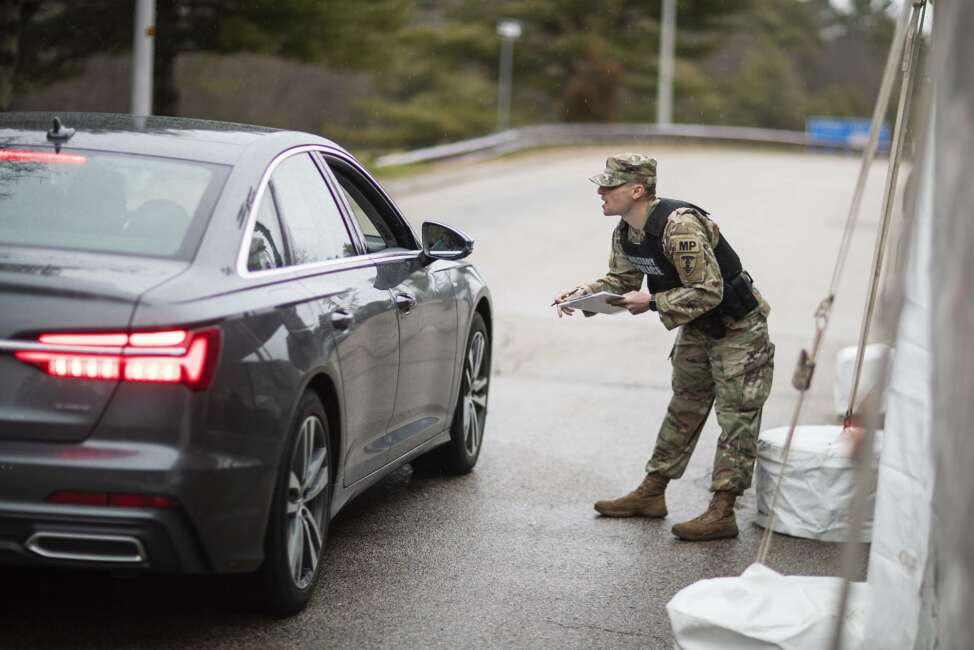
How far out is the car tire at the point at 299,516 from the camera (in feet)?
15.4

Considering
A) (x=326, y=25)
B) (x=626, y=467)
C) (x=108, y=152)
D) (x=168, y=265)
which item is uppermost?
(x=326, y=25)

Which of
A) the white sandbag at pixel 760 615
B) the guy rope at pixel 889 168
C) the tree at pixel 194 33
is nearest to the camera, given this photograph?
the white sandbag at pixel 760 615

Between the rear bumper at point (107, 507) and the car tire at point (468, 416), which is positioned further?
the car tire at point (468, 416)

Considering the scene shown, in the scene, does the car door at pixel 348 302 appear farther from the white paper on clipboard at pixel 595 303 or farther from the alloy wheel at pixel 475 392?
the alloy wheel at pixel 475 392

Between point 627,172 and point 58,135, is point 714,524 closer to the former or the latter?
point 627,172

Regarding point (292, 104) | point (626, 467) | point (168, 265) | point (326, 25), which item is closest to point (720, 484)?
point (626, 467)

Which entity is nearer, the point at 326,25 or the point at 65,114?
the point at 65,114

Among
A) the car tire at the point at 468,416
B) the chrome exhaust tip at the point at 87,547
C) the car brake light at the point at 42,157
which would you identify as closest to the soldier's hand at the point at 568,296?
the car tire at the point at 468,416

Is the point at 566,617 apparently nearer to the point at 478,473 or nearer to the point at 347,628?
the point at 347,628

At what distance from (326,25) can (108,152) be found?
2386cm

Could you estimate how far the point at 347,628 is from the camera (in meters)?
4.99

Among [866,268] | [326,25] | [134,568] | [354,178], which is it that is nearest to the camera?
[134,568]

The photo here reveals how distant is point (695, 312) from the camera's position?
6.27 m

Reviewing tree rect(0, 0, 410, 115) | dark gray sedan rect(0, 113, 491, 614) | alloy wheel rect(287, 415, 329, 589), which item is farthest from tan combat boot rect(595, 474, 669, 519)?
tree rect(0, 0, 410, 115)
